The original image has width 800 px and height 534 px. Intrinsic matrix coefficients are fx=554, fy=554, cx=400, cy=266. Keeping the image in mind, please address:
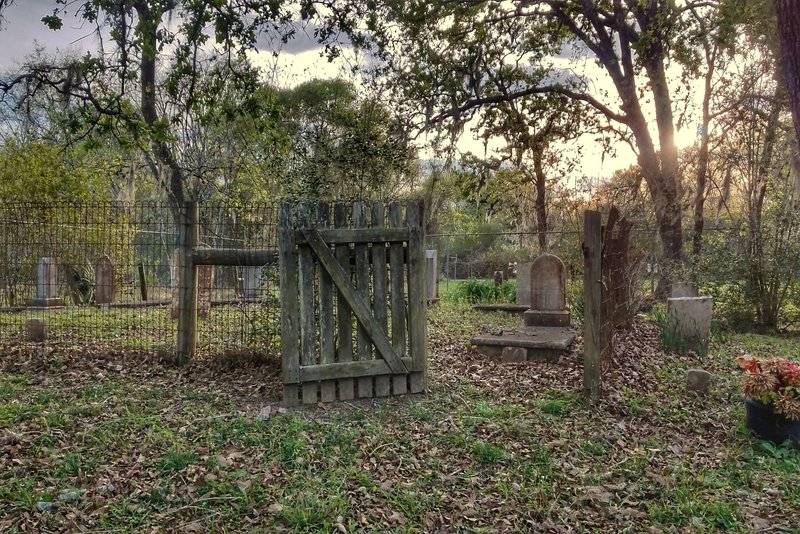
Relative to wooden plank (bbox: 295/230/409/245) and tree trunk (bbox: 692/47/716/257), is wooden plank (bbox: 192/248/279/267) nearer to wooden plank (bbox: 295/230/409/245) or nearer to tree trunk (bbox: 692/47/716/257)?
wooden plank (bbox: 295/230/409/245)

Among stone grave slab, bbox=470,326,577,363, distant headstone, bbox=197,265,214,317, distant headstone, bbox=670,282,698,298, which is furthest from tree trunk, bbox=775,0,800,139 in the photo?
distant headstone, bbox=670,282,698,298

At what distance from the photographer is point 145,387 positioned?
634 centimetres

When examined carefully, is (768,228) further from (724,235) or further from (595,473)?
(595,473)

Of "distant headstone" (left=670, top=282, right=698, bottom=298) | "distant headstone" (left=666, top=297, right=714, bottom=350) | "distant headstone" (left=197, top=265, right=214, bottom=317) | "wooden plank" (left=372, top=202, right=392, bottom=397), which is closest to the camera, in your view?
"wooden plank" (left=372, top=202, right=392, bottom=397)

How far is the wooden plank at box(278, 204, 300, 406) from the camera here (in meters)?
5.79

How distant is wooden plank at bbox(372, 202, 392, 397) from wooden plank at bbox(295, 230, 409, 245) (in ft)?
0.22

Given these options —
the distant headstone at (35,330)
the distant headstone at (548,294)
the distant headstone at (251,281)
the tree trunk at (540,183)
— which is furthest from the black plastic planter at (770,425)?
the tree trunk at (540,183)

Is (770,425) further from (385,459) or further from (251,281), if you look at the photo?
(251,281)

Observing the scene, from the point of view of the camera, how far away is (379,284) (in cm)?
605

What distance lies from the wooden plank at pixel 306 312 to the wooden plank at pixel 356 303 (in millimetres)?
135

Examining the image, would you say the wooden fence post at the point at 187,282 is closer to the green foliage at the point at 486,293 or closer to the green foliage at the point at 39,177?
the green foliage at the point at 39,177

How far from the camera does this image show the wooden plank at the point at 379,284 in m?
6.04

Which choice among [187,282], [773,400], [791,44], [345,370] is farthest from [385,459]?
[187,282]

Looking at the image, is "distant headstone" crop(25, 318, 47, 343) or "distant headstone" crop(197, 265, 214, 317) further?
"distant headstone" crop(25, 318, 47, 343)
